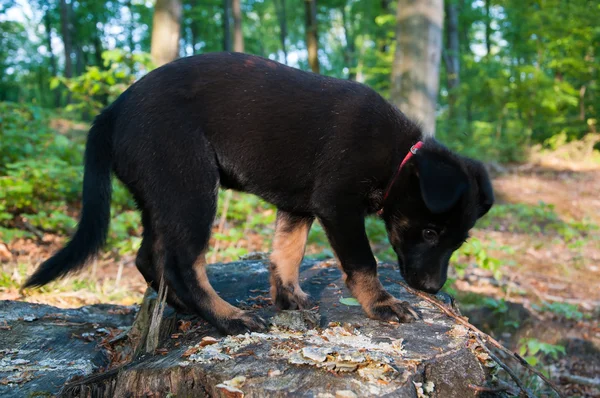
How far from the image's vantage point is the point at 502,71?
1639 cm

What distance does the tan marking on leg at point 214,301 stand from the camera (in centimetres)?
300

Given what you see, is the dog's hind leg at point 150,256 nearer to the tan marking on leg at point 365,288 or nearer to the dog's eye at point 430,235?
the tan marking on leg at point 365,288

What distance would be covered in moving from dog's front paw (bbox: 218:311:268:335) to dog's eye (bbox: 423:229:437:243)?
1.15 m

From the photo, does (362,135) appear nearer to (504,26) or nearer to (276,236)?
(276,236)

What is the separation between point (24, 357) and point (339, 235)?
6.25ft

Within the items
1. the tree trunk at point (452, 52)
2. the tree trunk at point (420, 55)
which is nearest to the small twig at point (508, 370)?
the tree trunk at point (420, 55)

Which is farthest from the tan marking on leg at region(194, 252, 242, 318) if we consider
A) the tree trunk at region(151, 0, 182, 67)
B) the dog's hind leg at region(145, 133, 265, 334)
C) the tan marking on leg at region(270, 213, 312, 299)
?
the tree trunk at region(151, 0, 182, 67)

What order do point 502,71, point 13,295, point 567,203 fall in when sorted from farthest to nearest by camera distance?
point 502,71
point 567,203
point 13,295

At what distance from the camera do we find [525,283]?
6895mm

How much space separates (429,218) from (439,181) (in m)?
0.38

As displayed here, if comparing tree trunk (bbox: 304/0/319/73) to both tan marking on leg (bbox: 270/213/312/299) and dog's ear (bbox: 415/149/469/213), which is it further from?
dog's ear (bbox: 415/149/469/213)

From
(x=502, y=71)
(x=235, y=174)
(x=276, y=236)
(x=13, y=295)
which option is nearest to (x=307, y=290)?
(x=276, y=236)

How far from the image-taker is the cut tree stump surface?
2143 mm

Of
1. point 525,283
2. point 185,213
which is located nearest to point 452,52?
point 525,283
